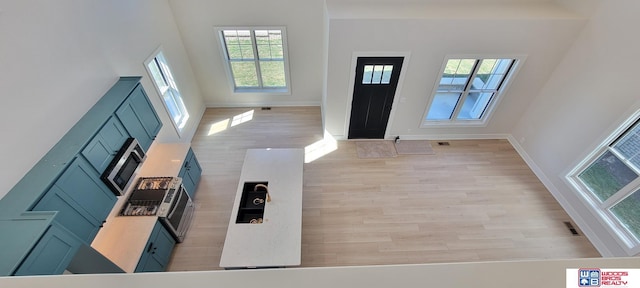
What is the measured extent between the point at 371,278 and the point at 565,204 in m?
5.27

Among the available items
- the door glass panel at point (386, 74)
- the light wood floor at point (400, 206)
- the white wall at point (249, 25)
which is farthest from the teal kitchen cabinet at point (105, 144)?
the door glass panel at point (386, 74)

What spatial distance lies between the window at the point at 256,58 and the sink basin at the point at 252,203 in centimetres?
314

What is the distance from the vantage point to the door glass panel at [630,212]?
3.49 metres

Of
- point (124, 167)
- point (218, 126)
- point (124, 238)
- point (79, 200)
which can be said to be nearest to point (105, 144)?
point (124, 167)

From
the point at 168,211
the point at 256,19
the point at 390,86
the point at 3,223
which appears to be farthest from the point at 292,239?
the point at 256,19

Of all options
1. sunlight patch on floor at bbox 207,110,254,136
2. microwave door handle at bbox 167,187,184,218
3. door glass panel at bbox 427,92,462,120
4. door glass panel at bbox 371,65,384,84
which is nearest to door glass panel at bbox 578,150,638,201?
door glass panel at bbox 427,92,462,120

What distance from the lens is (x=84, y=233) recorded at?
2.45 m

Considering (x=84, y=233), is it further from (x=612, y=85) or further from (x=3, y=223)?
(x=612, y=85)

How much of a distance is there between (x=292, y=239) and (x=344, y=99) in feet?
9.46

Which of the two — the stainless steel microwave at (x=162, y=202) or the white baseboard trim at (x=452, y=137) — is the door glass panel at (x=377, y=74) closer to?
the white baseboard trim at (x=452, y=137)

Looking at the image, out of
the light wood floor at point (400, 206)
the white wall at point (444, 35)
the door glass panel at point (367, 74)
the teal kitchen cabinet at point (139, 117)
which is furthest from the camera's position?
the door glass panel at point (367, 74)

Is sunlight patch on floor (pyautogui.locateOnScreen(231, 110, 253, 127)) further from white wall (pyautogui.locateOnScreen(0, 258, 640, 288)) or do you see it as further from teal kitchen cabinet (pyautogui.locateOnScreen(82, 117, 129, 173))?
white wall (pyautogui.locateOnScreen(0, 258, 640, 288))

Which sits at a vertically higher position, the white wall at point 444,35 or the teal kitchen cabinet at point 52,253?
the white wall at point 444,35

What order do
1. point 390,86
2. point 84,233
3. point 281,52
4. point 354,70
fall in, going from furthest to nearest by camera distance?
point 281,52, point 390,86, point 354,70, point 84,233
